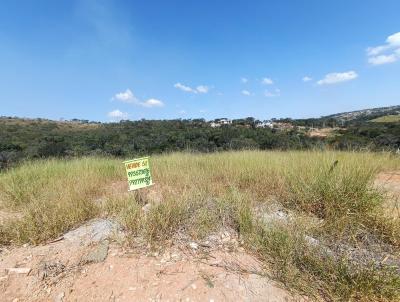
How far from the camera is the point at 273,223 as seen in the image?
2797 mm

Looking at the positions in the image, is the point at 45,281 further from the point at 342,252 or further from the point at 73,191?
the point at 342,252

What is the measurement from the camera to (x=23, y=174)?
5.35m

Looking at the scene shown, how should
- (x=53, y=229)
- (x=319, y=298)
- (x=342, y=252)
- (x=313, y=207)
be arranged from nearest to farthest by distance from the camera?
(x=319, y=298), (x=342, y=252), (x=53, y=229), (x=313, y=207)

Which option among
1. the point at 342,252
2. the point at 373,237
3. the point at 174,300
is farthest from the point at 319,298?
the point at 373,237

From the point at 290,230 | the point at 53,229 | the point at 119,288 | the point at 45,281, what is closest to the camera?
the point at 119,288

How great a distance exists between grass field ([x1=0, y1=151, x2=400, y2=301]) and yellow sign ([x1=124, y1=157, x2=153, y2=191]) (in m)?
0.20

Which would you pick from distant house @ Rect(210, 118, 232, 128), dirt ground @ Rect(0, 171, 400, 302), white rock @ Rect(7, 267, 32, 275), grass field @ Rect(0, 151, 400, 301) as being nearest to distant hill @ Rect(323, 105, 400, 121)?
distant house @ Rect(210, 118, 232, 128)

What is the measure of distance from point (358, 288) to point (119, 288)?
1752 mm

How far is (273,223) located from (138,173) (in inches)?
68.7

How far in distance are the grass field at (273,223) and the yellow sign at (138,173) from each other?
20cm

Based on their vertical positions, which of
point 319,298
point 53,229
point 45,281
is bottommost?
point 319,298

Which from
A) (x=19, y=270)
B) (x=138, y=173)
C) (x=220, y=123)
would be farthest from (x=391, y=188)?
(x=220, y=123)

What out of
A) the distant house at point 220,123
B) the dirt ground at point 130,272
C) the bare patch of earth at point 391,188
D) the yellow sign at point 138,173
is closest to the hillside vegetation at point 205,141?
the bare patch of earth at point 391,188

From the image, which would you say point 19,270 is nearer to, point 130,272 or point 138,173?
point 130,272
